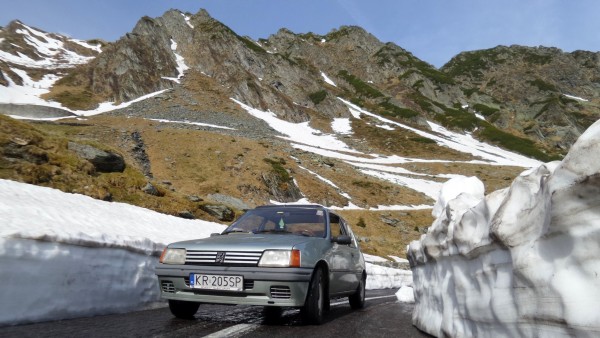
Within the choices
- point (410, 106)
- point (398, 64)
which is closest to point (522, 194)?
point (410, 106)

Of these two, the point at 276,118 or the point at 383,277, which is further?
the point at 276,118

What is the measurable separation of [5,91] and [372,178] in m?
60.3

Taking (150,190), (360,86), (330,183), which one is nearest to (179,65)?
(360,86)

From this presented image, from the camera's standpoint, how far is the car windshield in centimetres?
649

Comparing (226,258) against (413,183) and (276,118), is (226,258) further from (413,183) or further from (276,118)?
(276,118)

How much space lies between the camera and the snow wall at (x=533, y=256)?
2.25m

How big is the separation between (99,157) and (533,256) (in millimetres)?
16685

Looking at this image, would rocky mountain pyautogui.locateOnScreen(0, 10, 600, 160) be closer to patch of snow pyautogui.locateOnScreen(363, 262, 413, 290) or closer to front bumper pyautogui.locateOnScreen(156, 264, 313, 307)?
patch of snow pyautogui.locateOnScreen(363, 262, 413, 290)

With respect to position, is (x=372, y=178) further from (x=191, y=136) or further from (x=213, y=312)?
(x=213, y=312)

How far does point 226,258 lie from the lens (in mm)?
5168

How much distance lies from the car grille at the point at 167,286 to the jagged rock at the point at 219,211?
1679cm

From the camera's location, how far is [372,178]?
5319 centimetres

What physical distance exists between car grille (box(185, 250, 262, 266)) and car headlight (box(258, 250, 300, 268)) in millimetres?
83

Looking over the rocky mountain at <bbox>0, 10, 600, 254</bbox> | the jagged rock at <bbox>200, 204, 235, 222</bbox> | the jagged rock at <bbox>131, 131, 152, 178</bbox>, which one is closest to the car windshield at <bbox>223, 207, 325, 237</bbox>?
the rocky mountain at <bbox>0, 10, 600, 254</bbox>
